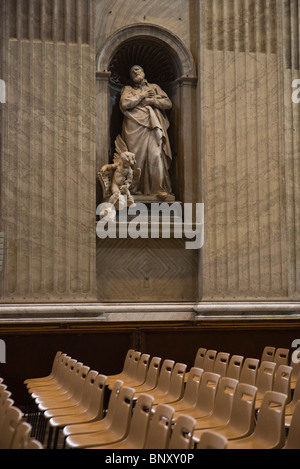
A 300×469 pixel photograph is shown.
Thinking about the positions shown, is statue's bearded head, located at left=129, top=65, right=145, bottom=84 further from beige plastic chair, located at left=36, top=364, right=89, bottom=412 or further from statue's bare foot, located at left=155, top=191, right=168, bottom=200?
beige plastic chair, located at left=36, top=364, right=89, bottom=412

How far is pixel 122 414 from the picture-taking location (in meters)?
5.64

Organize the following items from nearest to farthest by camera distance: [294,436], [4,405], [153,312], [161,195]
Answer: [294,436] → [4,405] → [153,312] → [161,195]

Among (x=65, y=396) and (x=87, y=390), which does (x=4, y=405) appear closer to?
(x=87, y=390)

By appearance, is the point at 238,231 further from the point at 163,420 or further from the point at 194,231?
the point at 163,420

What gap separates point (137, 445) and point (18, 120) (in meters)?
Answer: 7.47

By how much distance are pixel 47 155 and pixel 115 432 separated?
6767 mm

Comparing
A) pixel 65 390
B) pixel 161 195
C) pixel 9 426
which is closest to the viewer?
pixel 9 426

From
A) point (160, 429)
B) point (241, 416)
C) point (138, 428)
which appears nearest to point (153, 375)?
point (241, 416)

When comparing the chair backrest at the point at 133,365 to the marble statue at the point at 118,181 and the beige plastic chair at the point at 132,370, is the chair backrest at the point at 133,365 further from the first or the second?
the marble statue at the point at 118,181

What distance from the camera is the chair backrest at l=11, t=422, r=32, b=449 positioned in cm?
409

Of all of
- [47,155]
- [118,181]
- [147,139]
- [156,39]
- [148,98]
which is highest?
[156,39]

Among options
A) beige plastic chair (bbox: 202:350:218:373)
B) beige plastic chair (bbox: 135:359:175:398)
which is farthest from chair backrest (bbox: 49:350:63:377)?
beige plastic chair (bbox: 202:350:218:373)

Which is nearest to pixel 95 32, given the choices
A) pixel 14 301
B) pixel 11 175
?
pixel 11 175

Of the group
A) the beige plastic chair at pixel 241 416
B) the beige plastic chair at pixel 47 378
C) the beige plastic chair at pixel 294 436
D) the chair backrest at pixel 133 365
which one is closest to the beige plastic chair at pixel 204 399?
the beige plastic chair at pixel 241 416
